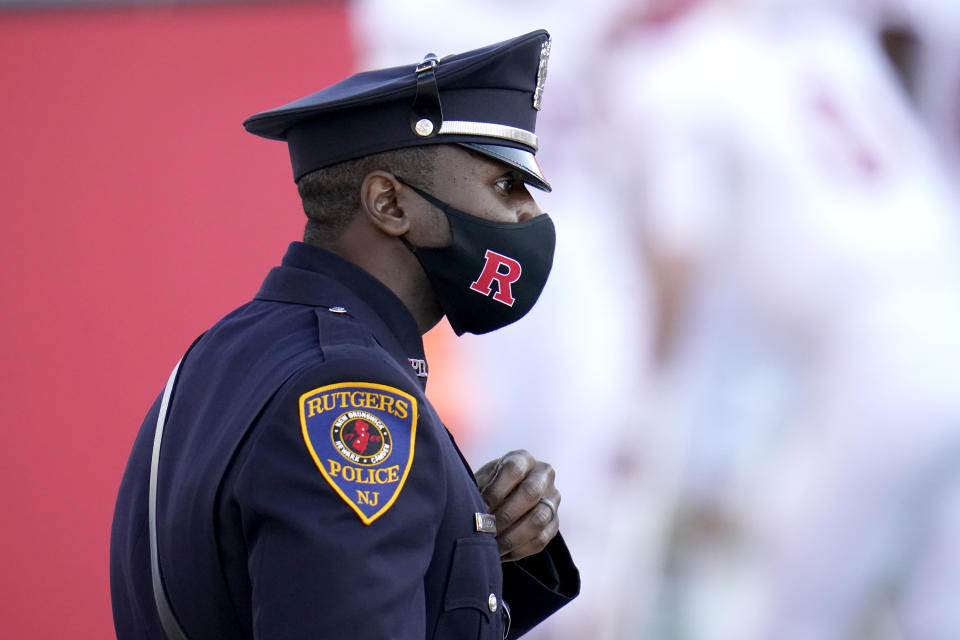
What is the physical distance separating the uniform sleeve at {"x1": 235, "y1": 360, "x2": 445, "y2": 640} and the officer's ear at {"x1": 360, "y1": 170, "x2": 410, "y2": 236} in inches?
10.3

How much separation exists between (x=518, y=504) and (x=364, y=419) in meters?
0.34

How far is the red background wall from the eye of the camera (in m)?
2.90

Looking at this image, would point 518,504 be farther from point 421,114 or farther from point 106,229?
point 106,229

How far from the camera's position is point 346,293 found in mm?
1193

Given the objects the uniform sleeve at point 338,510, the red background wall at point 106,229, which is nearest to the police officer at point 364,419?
the uniform sleeve at point 338,510

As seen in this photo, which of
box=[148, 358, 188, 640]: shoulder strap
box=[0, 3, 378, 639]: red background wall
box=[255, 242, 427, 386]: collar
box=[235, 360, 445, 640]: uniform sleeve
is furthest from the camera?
box=[0, 3, 378, 639]: red background wall

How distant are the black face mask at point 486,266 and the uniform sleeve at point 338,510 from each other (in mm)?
257

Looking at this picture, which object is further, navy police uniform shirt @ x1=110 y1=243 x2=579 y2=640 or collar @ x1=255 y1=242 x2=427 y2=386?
collar @ x1=255 y1=242 x2=427 y2=386

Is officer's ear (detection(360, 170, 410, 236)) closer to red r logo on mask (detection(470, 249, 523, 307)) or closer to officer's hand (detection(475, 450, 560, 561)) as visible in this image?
red r logo on mask (detection(470, 249, 523, 307))

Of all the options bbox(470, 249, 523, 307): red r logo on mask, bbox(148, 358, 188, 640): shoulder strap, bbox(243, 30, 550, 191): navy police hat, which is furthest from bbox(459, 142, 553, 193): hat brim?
Answer: bbox(148, 358, 188, 640): shoulder strap

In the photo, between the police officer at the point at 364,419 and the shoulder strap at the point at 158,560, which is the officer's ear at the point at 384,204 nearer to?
the police officer at the point at 364,419

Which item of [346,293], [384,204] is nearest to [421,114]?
[384,204]

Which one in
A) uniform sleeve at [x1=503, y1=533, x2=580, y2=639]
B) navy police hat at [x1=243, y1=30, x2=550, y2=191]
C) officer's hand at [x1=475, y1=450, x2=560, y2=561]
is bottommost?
uniform sleeve at [x1=503, y1=533, x2=580, y2=639]

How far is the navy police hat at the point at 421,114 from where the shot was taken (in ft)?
4.02
